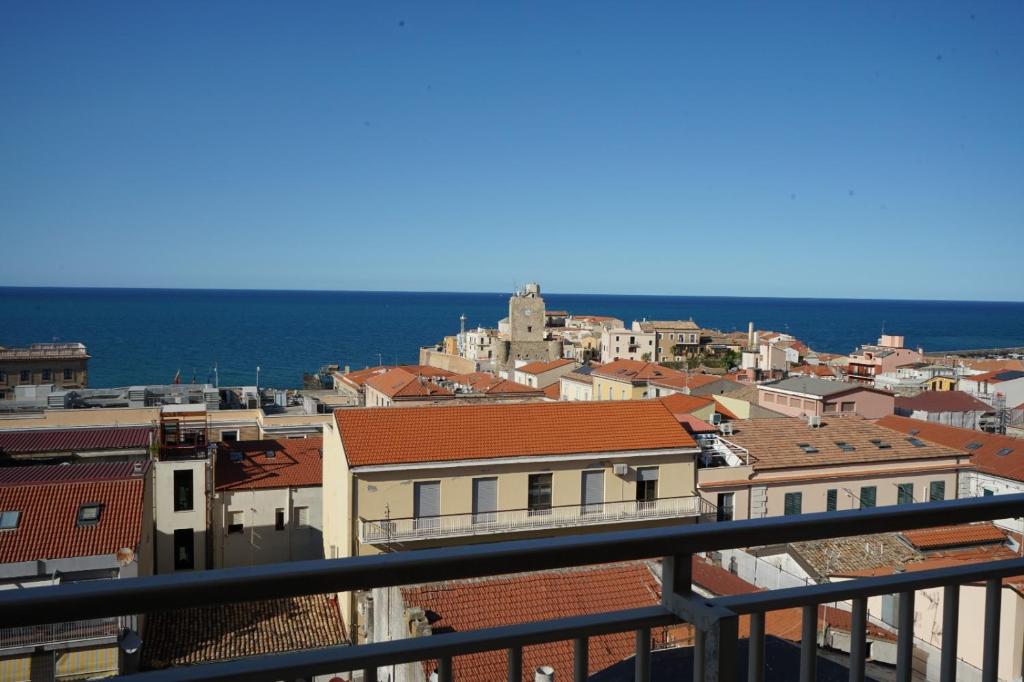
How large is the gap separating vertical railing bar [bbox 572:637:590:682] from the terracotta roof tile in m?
0.54

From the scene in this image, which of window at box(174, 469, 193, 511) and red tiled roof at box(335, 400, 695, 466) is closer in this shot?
red tiled roof at box(335, 400, 695, 466)

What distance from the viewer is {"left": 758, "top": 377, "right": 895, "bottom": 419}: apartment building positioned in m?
33.7

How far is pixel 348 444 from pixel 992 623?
15967 millimetres

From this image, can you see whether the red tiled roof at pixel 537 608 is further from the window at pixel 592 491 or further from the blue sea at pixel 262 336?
the blue sea at pixel 262 336

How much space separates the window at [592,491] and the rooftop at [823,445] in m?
4.37

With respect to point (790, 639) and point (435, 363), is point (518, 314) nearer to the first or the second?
point (435, 363)

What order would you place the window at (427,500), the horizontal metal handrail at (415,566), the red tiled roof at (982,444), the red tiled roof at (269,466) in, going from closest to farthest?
the horizontal metal handrail at (415,566)
the window at (427,500)
the red tiled roof at (269,466)
the red tiled roof at (982,444)

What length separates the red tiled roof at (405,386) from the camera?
115 ft

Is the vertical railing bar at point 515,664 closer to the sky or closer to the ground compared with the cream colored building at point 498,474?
closer to the sky

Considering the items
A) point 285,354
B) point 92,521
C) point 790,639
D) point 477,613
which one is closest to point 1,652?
point 790,639

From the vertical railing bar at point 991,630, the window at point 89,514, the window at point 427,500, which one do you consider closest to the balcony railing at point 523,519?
the window at point 427,500

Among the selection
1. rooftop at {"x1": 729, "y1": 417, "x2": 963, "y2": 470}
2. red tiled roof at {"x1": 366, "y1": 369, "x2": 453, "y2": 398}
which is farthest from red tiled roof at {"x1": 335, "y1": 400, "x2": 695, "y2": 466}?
red tiled roof at {"x1": 366, "y1": 369, "x2": 453, "y2": 398}

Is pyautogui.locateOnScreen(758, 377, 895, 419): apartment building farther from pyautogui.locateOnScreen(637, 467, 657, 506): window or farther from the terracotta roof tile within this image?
the terracotta roof tile

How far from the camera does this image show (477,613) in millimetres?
5160
